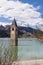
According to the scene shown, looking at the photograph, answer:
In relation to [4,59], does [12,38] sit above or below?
below

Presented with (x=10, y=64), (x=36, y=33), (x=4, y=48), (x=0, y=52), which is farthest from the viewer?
(x=36, y=33)

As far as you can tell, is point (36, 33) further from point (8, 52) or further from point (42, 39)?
point (8, 52)

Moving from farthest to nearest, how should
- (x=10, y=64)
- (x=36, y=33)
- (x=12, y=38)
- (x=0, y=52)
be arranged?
(x=12, y=38)
(x=36, y=33)
(x=0, y=52)
(x=10, y=64)

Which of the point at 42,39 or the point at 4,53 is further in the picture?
the point at 42,39

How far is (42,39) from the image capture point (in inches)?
170

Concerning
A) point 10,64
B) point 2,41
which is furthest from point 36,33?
point 10,64

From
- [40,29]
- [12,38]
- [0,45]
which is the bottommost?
[12,38]

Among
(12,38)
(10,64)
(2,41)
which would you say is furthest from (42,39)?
(12,38)

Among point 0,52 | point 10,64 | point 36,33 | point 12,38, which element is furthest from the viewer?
point 12,38

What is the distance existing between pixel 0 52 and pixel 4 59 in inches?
15.1

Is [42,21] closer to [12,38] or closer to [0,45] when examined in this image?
[0,45]

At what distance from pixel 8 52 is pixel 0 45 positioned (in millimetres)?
296

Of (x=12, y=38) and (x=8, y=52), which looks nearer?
(x=8, y=52)

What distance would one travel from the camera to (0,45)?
381 centimetres
